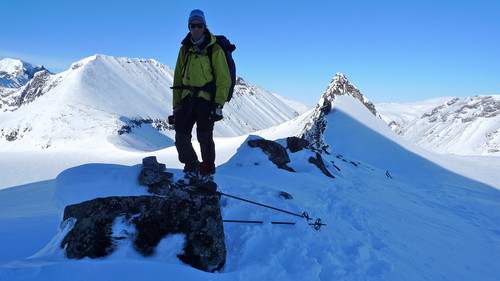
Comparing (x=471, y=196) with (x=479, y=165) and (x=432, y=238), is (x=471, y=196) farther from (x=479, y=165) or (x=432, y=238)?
(x=479, y=165)

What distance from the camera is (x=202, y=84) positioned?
5.22 m

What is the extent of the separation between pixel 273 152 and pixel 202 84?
1010 centimetres

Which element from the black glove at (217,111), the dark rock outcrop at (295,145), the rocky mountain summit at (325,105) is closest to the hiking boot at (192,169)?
the black glove at (217,111)

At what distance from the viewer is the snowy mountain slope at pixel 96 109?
230 ft

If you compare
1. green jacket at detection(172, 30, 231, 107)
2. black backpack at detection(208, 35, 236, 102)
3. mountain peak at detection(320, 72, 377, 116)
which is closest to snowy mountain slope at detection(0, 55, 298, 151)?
mountain peak at detection(320, 72, 377, 116)

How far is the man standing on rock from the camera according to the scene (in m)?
5.17

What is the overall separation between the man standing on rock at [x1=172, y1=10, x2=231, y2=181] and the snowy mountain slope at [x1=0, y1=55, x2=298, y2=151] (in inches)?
2255

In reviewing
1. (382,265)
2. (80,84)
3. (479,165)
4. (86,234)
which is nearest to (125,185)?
(86,234)

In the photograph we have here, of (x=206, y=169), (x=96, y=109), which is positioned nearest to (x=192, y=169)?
(x=206, y=169)

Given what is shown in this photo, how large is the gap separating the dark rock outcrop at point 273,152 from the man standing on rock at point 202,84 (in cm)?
915

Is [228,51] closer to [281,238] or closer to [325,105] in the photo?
[281,238]

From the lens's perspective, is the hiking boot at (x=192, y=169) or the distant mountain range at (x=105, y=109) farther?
the distant mountain range at (x=105, y=109)

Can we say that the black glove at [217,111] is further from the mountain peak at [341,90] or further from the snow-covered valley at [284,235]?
the mountain peak at [341,90]

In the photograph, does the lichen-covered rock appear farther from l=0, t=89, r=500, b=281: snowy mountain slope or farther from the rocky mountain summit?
the rocky mountain summit
